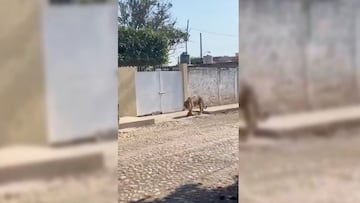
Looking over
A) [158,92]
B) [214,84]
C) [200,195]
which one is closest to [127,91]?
Result: [158,92]

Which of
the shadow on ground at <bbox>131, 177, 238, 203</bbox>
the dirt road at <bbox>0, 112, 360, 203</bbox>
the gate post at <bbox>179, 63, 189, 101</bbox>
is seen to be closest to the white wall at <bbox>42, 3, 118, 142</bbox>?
the dirt road at <bbox>0, 112, 360, 203</bbox>

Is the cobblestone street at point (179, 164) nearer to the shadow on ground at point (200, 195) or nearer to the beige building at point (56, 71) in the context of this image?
the shadow on ground at point (200, 195)

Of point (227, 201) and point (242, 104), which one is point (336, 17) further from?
point (227, 201)

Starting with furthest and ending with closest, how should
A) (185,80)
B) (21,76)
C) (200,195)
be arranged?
(185,80)
(200,195)
(21,76)

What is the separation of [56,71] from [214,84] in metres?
12.7

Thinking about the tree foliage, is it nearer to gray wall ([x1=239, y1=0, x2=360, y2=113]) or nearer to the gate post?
the gate post

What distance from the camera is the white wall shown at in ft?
6.59

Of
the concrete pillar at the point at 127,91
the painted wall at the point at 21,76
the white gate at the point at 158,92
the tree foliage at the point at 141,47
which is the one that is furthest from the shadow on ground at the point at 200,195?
the tree foliage at the point at 141,47

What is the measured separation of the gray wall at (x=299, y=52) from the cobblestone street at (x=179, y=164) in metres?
2.29

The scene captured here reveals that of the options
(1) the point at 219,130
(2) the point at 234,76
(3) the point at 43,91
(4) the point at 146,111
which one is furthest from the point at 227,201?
(2) the point at 234,76

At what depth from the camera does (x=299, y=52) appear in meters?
2.16

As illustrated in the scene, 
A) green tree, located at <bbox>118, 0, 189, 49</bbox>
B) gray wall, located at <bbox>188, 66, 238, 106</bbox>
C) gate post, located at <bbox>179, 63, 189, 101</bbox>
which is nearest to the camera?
gate post, located at <bbox>179, 63, 189, 101</bbox>

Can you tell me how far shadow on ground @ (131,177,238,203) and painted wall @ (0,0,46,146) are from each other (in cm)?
239

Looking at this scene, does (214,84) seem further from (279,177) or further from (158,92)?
(279,177)
